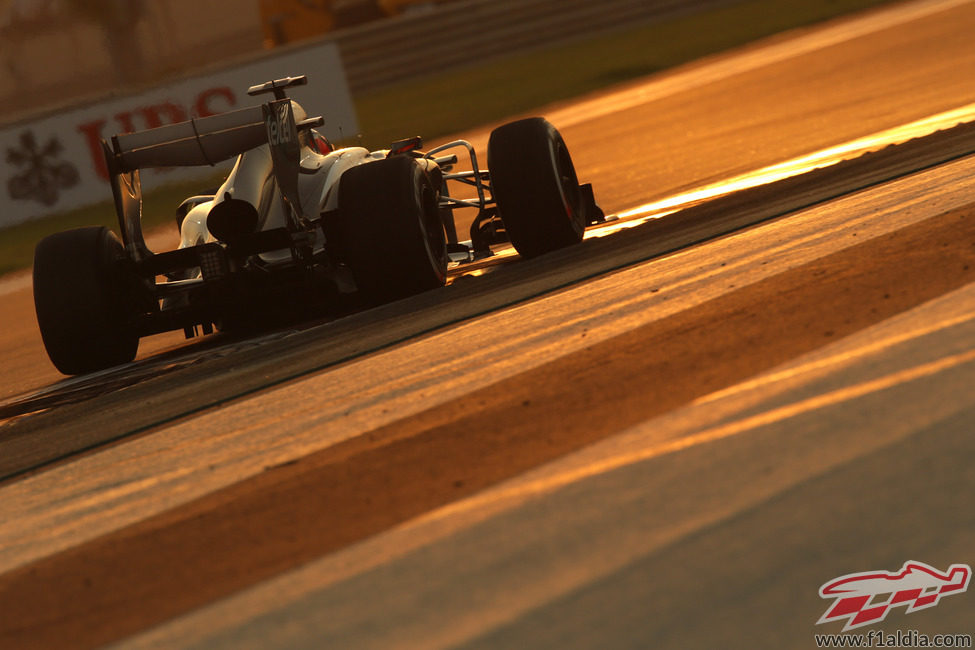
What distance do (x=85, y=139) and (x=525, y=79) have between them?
7.68 m

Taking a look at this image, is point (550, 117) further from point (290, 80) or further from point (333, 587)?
point (333, 587)

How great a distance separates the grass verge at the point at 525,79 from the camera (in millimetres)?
19094

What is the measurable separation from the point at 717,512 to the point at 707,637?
0.52 metres

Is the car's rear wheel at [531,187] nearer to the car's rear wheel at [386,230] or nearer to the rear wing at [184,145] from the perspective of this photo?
the car's rear wheel at [386,230]

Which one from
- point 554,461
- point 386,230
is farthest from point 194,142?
point 554,461

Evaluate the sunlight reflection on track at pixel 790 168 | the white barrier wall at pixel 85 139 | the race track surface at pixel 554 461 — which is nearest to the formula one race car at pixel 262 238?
the race track surface at pixel 554 461

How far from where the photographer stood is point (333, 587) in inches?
111

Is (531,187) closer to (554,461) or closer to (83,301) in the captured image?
(83,301)

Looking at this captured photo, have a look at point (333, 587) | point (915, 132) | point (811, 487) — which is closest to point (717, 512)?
point (811, 487)

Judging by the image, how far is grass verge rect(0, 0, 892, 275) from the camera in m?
19.1

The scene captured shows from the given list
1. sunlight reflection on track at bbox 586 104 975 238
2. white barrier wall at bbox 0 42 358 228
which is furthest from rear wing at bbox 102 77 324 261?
white barrier wall at bbox 0 42 358 228

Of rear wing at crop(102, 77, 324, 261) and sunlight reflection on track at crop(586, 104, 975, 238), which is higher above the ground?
rear wing at crop(102, 77, 324, 261)

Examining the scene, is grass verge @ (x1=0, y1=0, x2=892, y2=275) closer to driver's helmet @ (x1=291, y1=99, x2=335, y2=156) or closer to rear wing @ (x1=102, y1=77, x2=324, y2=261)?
driver's helmet @ (x1=291, y1=99, x2=335, y2=156)

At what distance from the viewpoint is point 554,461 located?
11.1 ft
